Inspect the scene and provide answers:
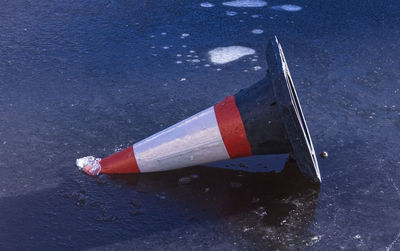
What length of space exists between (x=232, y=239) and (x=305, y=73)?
239 centimetres

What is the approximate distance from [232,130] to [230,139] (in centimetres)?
7

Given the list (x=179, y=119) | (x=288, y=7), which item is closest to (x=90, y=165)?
(x=179, y=119)

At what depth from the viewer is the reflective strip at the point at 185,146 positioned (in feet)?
11.6

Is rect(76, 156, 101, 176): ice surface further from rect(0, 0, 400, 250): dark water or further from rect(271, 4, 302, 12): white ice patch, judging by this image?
rect(271, 4, 302, 12): white ice patch

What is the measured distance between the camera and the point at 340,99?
14.8 ft

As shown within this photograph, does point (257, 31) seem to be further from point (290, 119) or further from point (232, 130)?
point (290, 119)

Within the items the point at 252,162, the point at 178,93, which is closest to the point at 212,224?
the point at 252,162

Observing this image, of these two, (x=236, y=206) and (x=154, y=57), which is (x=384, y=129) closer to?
(x=236, y=206)

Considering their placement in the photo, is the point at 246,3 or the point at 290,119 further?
the point at 246,3

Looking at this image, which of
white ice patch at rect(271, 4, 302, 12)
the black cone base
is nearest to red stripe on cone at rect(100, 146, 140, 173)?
the black cone base

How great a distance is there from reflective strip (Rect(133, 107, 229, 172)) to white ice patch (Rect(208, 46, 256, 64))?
5.37ft

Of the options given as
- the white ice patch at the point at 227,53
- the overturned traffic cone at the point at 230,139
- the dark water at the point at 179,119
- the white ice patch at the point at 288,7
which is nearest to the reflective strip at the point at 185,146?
the overturned traffic cone at the point at 230,139

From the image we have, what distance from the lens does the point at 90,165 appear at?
12.1 feet

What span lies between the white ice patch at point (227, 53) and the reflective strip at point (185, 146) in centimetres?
164
